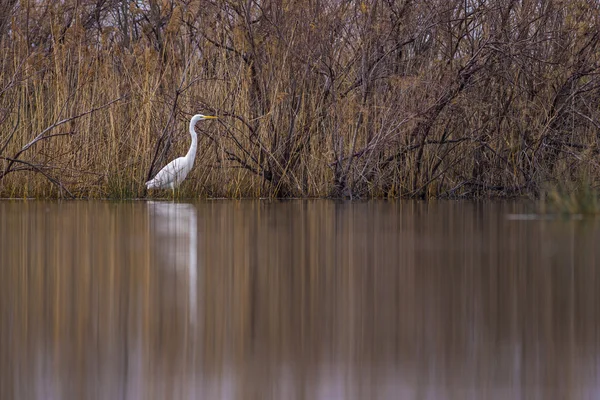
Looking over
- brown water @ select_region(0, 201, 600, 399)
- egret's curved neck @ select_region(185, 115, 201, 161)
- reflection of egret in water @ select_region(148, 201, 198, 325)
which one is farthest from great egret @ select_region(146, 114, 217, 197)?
brown water @ select_region(0, 201, 600, 399)

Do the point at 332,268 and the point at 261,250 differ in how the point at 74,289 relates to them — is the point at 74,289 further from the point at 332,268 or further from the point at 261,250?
the point at 261,250

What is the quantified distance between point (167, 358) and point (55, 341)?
36 cm

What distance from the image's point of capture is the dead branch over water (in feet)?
31.9

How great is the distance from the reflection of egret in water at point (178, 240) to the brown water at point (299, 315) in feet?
0.07

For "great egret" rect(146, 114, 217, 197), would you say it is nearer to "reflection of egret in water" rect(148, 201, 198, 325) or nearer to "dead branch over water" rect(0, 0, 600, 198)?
"dead branch over water" rect(0, 0, 600, 198)

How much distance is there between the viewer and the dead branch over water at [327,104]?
973cm

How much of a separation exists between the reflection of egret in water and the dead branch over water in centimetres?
157

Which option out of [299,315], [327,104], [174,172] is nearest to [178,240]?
[299,315]

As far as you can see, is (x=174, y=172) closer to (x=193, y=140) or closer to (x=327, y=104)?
(x=193, y=140)

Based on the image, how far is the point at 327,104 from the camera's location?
33.1 feet

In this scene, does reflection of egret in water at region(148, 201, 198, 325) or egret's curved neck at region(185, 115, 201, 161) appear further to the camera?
egret's curved neck at region(185, 115, 201, 161)

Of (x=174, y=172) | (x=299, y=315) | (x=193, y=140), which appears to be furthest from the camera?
(x=193, y=140)

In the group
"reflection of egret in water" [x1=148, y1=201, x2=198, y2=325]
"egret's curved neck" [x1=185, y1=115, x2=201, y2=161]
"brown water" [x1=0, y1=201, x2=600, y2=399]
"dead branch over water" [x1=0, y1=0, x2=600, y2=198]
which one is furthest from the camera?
"dead branch over water" [x1=0, y1=0, x2=600, y2=198]

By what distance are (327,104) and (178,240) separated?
5.07 meters
